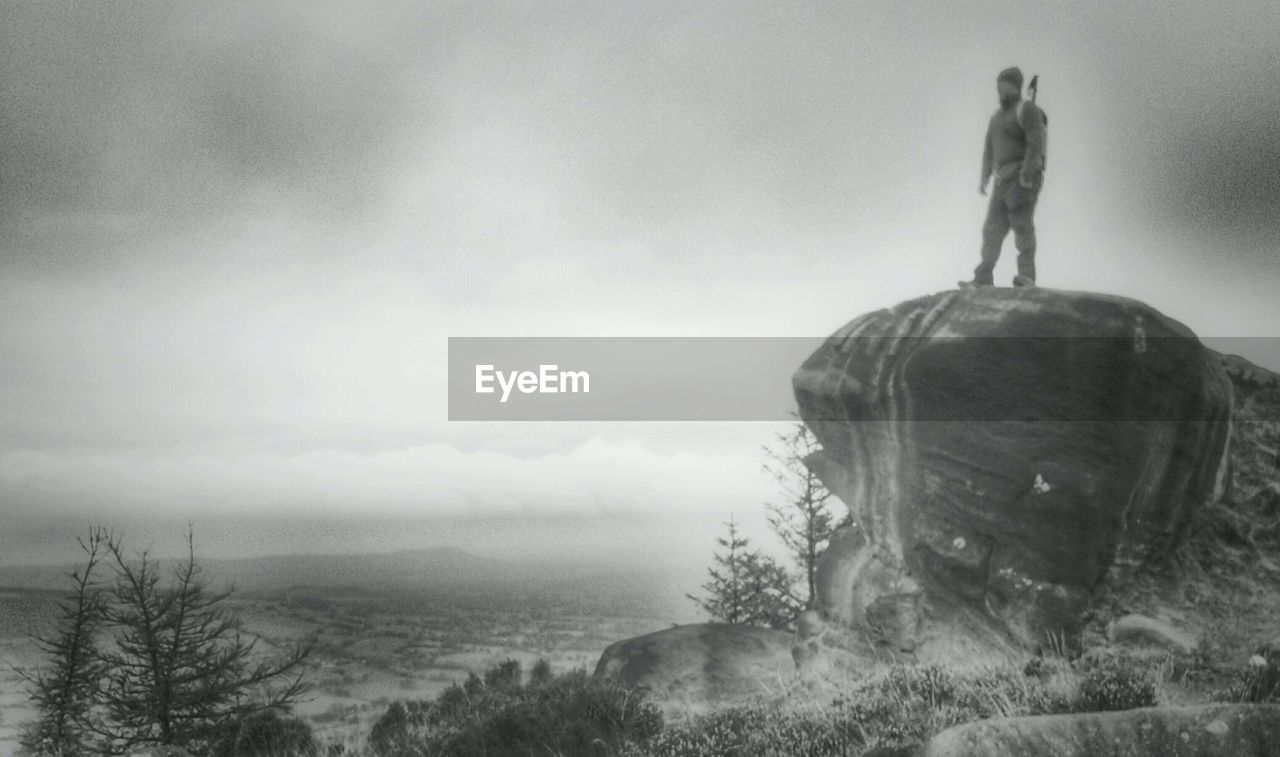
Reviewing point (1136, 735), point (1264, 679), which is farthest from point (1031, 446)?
point (1136, 735)

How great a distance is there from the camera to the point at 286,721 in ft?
52.2

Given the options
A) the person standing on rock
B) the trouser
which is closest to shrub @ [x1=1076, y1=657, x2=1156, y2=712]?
the person standing on rock

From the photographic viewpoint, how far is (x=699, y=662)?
57.3ft

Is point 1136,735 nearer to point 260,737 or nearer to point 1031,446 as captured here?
point 1031,446

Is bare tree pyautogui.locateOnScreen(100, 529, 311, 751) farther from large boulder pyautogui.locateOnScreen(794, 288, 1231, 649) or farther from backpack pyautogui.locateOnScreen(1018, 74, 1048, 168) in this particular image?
backpack pyautogui.locateOnScreen(1018, 74, 1048, 168)

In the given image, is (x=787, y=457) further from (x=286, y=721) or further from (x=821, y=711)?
(x=821, y=711)

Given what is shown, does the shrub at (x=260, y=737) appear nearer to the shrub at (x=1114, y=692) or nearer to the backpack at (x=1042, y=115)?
the shrub at (x=1114, y=692)

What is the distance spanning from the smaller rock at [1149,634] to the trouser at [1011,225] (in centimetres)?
491

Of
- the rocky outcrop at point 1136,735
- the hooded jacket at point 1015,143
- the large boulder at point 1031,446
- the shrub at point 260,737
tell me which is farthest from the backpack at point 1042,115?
the shrub at point 260,737

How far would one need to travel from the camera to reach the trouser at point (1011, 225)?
1246cm

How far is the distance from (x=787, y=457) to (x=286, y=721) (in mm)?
17079

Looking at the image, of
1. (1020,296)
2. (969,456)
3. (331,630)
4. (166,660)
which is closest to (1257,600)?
(969,456)

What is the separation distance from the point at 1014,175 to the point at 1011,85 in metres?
1.38

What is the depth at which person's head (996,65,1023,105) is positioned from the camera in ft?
41.2
